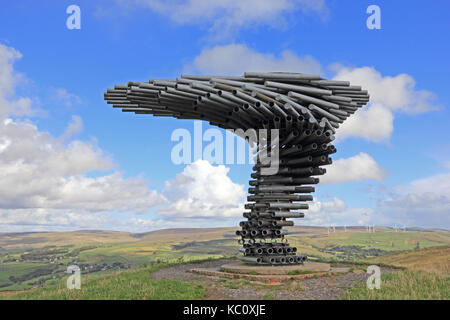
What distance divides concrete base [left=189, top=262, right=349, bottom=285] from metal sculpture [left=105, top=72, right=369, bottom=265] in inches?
26.5

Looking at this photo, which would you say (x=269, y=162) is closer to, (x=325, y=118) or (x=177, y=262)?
(x=325, y=118)

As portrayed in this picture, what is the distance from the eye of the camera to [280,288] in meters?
11.2

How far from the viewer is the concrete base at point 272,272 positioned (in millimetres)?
12247

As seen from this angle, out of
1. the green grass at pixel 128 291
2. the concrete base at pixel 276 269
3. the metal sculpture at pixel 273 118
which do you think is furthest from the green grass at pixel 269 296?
the metal sculpture at pixel 273 118

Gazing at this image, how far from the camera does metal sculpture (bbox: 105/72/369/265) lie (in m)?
13.6

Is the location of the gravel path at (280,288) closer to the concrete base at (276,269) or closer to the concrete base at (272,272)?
the concrete base at (272,272)

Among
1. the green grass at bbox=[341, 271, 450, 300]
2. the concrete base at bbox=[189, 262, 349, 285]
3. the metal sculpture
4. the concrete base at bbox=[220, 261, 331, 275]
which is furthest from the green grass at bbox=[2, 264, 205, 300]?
the green grass at bbox=[341, 271, 450, 300]

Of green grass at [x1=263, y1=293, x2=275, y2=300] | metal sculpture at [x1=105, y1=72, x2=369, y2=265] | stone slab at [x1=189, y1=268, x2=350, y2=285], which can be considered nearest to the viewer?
green grass at [x1=263, y1=293, x2=275, y2=300]

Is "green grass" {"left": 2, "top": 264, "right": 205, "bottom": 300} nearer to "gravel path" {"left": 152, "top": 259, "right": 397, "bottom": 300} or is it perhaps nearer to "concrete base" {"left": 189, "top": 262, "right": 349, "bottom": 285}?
"gravel path" {"left": 152, "top": 259, "right": 397, "bottom": 300}

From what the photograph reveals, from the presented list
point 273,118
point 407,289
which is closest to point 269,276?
point 407,289
